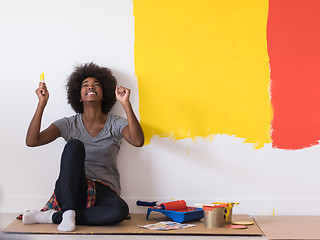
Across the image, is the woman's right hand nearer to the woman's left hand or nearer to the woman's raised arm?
the woman's raised arm

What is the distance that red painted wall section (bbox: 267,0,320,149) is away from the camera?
230 centimetres

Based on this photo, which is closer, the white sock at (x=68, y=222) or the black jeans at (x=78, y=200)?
the white sock at (x=68, y=222)

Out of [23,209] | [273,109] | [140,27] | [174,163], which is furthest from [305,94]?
[23,209]

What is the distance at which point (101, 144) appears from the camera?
2193mm

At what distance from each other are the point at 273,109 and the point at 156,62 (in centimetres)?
67

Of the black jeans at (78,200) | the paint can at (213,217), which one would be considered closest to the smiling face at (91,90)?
the black jeans at (78,200)

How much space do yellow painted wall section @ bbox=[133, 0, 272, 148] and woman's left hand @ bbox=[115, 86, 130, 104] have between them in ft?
0.59

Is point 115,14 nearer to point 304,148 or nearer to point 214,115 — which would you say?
point 214,115

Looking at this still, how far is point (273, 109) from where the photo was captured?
2303mm

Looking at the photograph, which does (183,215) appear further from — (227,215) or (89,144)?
(89,144)

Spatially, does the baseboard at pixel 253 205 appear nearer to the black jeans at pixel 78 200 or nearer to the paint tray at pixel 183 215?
the paint tray at pixel 183 215

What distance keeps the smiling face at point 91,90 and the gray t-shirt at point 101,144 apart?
0.12 metres

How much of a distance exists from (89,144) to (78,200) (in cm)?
37

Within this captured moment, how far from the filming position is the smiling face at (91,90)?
2207 millimetres
